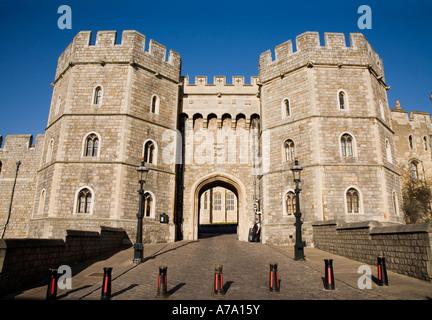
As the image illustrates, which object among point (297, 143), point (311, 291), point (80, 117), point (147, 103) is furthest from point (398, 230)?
point (80, 117)

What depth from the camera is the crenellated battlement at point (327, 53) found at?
17.2 m

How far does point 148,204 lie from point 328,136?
1017cm

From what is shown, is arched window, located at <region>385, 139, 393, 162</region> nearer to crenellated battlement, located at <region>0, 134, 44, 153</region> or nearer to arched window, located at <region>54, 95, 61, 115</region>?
arched window, located at <region>54, 95, 61, 115</region>

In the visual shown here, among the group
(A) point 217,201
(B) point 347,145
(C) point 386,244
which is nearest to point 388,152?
(B) point 347,145

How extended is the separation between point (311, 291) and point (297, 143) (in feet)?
34.8

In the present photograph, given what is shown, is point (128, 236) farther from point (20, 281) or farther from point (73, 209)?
point (20, 281)

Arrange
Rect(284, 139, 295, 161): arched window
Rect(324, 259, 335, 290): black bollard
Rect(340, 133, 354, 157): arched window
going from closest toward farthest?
Rect(324, 259, 335, 290): black bollard < Rect(340, 133, 354, 157): arched window < Rect(284, 139, 295, 161): arched window

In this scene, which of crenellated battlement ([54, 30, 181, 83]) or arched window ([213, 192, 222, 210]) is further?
arched window ([213, 192, 222, 210])

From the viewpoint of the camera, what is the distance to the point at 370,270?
30.4 ft

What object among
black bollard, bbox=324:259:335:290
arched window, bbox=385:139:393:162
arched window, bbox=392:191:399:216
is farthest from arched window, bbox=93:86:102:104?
arched window, bbox=392:191:399:216

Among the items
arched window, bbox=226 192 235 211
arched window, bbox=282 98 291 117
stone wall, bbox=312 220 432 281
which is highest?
arched window, bbox=282 98 291 117

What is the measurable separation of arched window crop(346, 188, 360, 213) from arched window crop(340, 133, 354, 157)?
1.92 meters

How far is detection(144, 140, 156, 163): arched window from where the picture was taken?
56.4ft

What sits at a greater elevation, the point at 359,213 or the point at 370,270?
the point at 359,213
